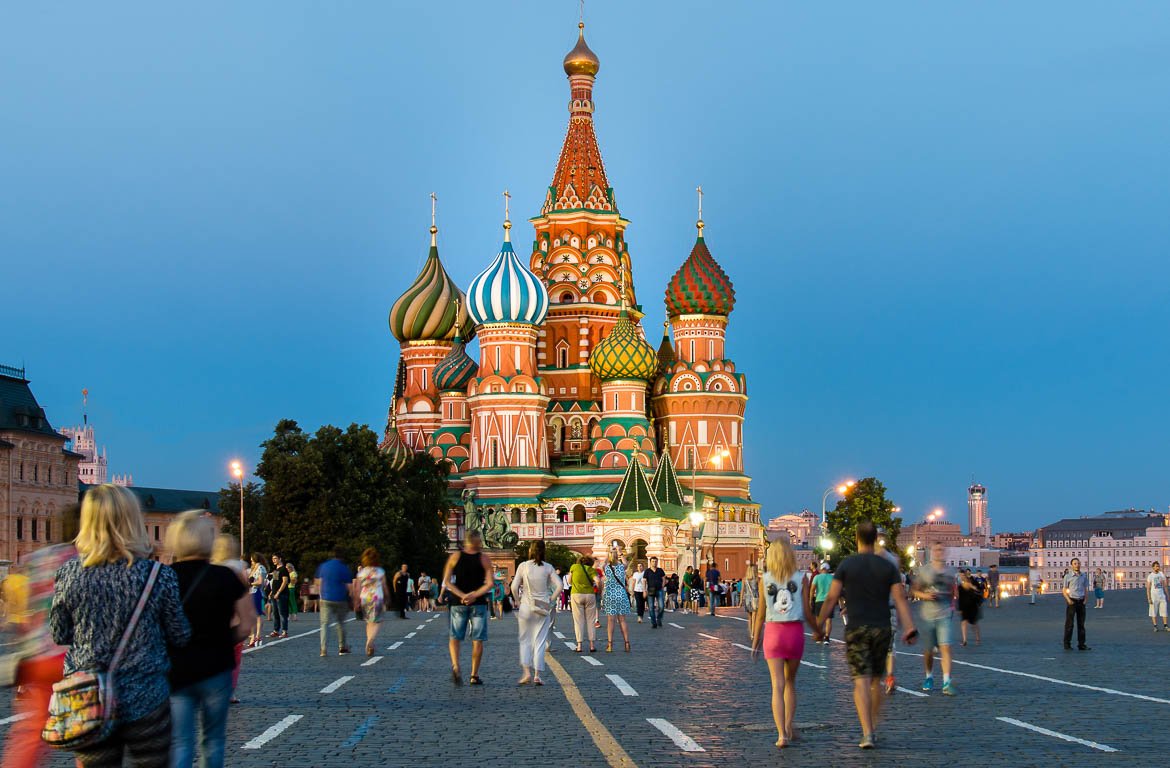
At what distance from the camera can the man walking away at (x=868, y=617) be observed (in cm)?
1241

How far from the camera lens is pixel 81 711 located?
22.6 feet

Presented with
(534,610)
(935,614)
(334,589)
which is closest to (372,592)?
(334,589)

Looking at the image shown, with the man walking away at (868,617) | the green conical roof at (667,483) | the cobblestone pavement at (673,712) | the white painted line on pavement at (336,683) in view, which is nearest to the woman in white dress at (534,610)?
the cobblestone pavement at (673,712)

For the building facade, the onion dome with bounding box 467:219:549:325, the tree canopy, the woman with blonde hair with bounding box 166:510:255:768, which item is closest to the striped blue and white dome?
the onion dome with bounding box 467:219:549:325

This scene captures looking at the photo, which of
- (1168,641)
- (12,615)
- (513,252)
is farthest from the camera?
(513,252)

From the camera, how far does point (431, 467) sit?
282 ft

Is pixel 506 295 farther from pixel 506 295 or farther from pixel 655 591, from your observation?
pixel 655 591

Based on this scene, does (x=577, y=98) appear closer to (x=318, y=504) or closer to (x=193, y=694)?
(x=318, y=504)

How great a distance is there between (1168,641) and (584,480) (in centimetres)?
7176

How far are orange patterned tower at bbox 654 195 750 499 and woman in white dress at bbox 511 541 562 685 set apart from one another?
83.1 metres

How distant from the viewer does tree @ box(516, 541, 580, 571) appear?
87.4 meters

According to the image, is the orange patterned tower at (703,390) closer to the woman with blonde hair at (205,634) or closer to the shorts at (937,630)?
the shorts at (937,630)

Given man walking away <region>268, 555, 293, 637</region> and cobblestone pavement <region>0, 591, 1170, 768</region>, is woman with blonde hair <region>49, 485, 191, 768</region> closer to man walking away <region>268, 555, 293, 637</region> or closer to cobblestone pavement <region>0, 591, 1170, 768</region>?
cobblestone pavement <region>0, 591, 1170, 768</region>

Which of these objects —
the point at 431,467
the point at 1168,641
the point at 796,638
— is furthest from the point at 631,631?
the point at 431,467
